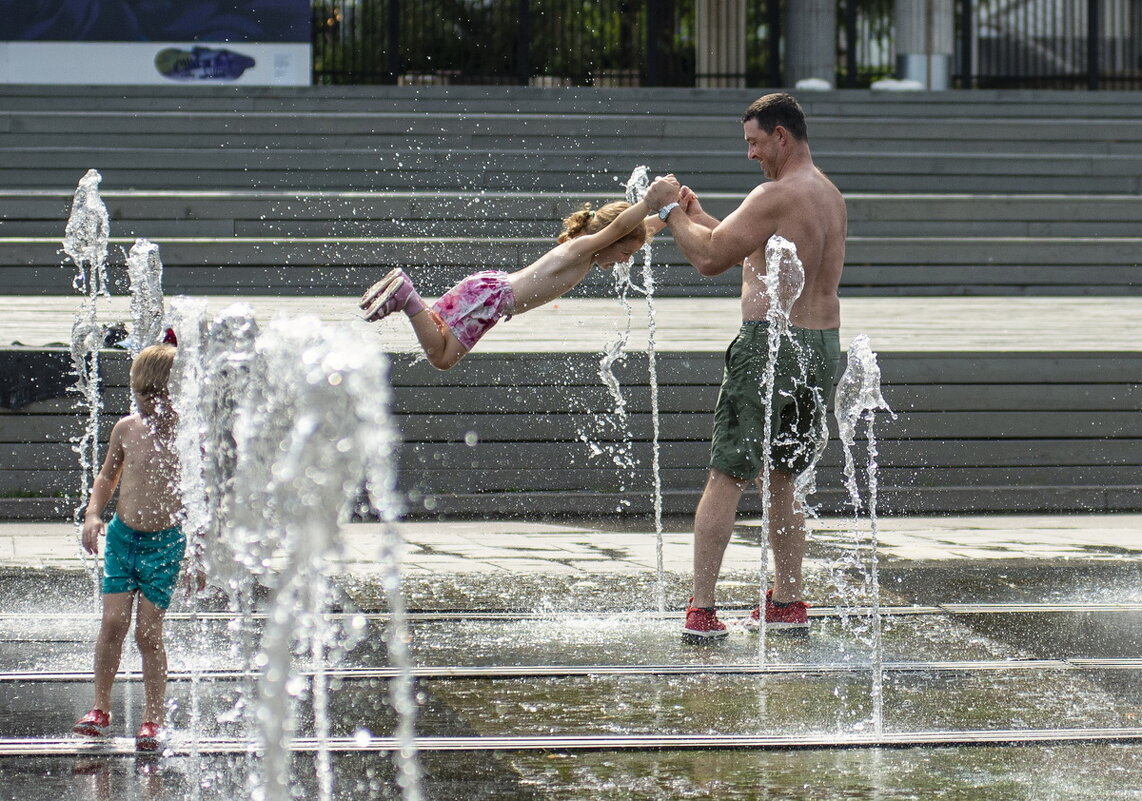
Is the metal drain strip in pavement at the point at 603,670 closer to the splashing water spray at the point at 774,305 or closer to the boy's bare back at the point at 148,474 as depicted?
the splashing water spray at the point at 774,305

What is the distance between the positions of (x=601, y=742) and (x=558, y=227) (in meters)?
8.40

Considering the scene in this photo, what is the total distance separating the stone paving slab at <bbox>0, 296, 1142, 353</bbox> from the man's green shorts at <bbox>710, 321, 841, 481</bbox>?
2.89 metres

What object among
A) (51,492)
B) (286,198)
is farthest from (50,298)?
(51,492)

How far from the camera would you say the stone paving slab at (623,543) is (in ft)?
23.9

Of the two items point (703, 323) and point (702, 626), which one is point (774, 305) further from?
point (703, 323)

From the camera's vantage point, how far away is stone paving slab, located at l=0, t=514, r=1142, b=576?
23.9 feet

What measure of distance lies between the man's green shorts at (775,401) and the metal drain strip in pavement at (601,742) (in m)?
1.48

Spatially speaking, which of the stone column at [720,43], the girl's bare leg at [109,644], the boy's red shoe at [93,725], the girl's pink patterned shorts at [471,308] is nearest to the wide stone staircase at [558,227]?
the girl's pink patterned shorts at [471,308]

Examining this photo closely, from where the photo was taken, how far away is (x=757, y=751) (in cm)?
459

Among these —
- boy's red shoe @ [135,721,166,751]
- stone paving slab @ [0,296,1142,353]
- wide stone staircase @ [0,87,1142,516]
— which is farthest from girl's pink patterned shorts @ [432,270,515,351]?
stone paving slab @ [0,296,1142,353]

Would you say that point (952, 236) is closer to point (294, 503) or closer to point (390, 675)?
point (390, 675)

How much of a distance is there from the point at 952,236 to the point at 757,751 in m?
9.88

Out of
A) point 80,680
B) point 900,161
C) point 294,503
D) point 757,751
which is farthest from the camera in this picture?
point 900,161

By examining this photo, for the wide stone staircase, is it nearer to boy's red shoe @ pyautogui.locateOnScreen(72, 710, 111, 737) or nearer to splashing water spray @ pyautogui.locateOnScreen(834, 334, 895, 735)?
splashing water spray @ pyautogui.locateOnScreen(834, 334, 895, 735)
